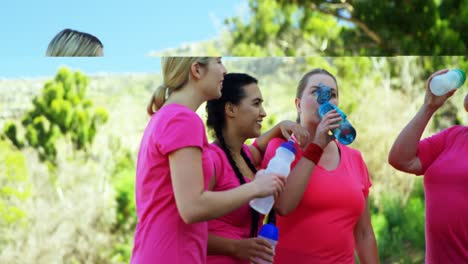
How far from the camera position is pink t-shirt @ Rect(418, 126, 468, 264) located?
1.86 meters

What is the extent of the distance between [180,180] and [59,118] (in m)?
6.45

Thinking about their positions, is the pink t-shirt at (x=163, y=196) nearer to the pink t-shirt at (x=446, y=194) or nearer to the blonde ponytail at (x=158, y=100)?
the blonde ponytail at (x=158, y=100)

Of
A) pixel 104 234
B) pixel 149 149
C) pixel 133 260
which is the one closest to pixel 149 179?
pixel 149 149

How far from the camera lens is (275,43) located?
9.80m

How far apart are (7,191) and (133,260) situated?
6.19 metres

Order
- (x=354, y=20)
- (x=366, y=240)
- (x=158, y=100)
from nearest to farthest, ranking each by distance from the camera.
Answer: (x=158, y=100)
(x=366, y=240)
(x=354, y=20)

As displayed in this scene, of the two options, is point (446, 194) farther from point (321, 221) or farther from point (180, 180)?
point (180, 180)

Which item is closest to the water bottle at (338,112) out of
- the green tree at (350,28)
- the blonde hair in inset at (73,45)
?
the blonde hair in inset at (73,45)

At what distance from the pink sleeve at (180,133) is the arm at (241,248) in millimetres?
419

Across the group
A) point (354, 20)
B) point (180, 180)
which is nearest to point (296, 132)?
point (180, 180)

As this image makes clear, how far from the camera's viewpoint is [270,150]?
6.58ft

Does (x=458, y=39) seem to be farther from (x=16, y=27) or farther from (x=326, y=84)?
(x=326, y=84)

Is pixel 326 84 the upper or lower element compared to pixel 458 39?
lower

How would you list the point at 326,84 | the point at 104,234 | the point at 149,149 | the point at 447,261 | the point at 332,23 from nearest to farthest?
the point at 149,149 → the point at 447,261 → the point at 326,84 → the point at 104,234 → the point at 332,23
